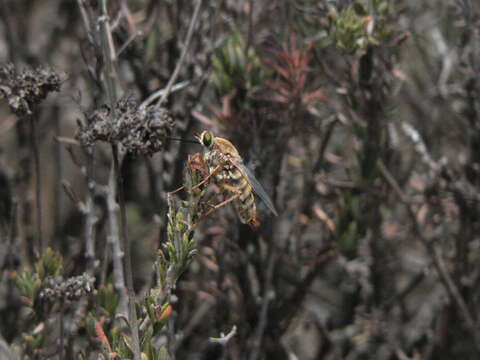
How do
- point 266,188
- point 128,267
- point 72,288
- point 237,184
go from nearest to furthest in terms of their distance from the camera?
point 128,267 < point 72,288 < point 237,184 < point 266,188

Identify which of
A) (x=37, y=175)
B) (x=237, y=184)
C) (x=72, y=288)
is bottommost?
(x=72, y=288)

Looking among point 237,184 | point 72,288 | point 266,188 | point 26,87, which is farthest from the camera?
point 266,188

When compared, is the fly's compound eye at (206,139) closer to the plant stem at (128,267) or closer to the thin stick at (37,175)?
the plant stem at (128,267)

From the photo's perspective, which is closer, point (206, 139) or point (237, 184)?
point (206, 139)

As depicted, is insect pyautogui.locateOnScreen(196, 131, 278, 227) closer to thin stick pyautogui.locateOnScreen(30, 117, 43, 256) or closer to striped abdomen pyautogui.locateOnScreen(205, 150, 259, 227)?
striped abdomen pyautogui.locateOnScreen(205, 150, 259, 227)

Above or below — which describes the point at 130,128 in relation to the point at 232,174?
above

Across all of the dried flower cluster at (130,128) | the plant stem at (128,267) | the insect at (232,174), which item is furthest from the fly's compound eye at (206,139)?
the plant stem at (128,267)

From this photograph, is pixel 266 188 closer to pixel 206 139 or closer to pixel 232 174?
pixel 232 174

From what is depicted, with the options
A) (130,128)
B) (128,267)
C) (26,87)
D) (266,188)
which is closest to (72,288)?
(128,267)
